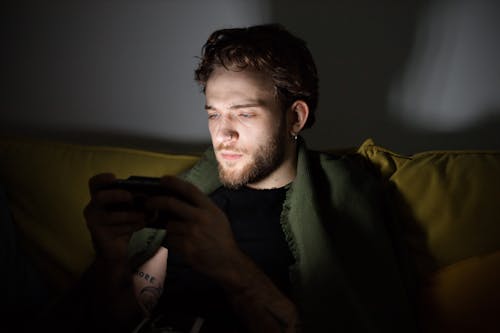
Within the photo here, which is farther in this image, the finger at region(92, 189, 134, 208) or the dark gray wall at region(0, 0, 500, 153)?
the dark gray wall at region(0, 0, 500, 153)

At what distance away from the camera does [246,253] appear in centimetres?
98

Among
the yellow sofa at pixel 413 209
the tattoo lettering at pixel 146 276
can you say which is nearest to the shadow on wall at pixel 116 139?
the yellow sofa at pixel 413 209

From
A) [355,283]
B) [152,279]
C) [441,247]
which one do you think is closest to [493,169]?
Answer: [441,247]

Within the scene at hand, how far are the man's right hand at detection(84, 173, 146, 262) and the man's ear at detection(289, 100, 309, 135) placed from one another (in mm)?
495

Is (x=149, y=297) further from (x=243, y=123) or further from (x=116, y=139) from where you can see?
(x=116, y=139)

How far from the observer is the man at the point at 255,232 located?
80cm

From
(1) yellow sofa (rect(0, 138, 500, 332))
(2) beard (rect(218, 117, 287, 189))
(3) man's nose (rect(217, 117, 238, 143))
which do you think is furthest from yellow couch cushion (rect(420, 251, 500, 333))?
(3) man's nose (rect(217, 117, 238, 143))

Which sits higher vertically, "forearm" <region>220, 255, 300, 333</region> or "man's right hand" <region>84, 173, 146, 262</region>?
"man's right hand" <region>84, 173, 146, 262</region>

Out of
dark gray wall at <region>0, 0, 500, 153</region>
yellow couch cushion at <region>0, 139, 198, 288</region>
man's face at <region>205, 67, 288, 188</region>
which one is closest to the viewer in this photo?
man's face at <region>205, 67, 288, 188</region>

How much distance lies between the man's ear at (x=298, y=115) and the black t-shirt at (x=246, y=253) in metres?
0.17

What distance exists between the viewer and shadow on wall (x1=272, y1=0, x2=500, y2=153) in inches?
54.5

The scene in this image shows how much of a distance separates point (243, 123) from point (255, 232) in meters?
0.27

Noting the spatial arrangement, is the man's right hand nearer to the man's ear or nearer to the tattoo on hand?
the tattoo on hand

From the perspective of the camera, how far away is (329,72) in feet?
4.65
